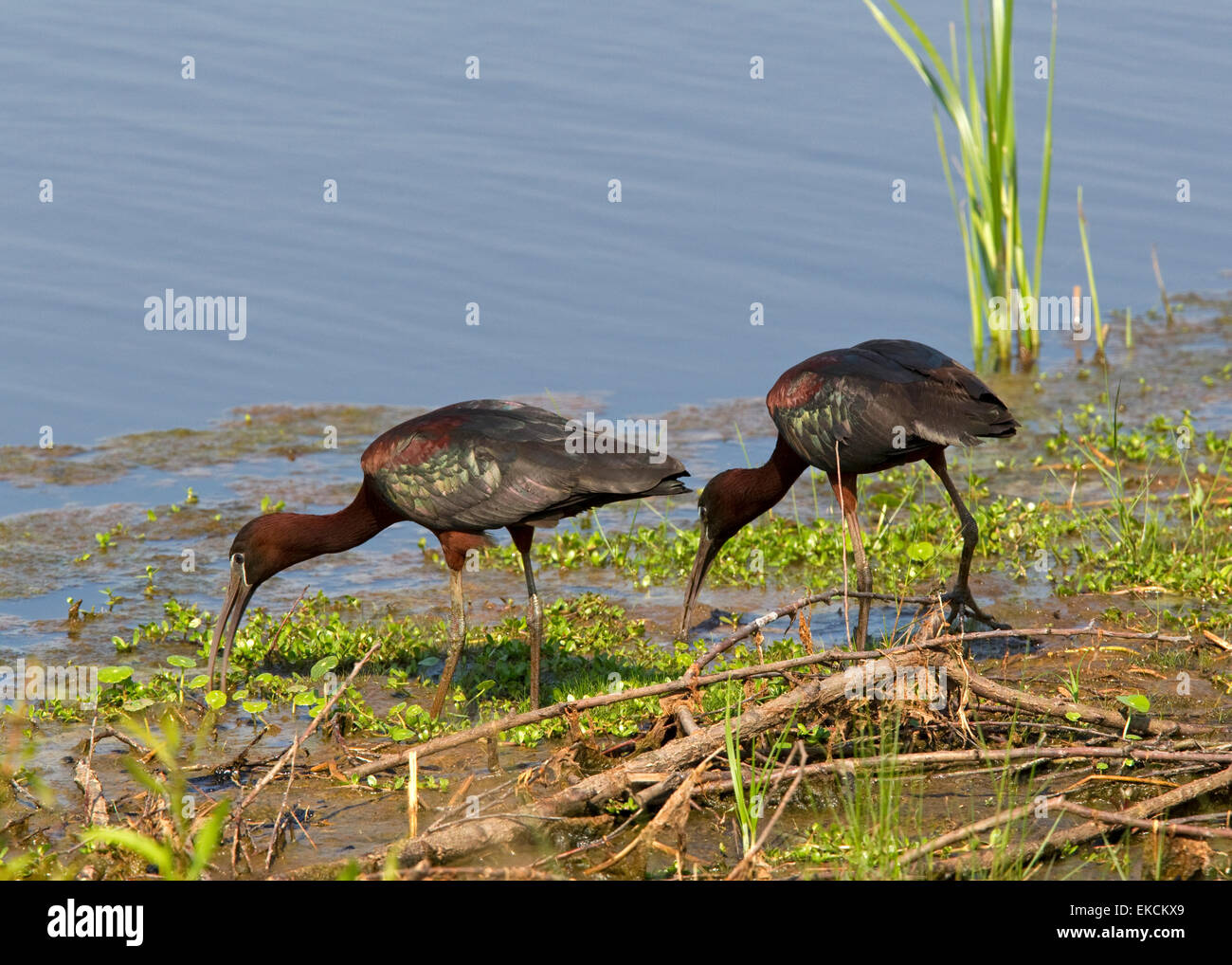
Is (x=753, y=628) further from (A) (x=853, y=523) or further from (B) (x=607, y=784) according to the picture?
(A) (x=853, y=523)

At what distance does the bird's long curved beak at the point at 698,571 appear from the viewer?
6.77m

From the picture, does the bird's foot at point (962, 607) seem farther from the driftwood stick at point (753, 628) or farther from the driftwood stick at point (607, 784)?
the driftwood stick at point (607, 784)

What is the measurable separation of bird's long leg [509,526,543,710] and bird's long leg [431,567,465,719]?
0.83 feet

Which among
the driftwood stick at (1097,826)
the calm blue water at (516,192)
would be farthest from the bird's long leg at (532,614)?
the calm blue water at (516,192)

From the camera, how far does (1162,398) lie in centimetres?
984

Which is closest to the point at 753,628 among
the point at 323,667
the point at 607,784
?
the point at 607,784

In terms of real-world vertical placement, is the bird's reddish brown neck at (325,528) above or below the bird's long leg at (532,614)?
above

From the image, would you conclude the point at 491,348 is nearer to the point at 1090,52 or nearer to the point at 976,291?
the point at 976,291

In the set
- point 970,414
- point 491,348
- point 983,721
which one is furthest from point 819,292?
point 983,721

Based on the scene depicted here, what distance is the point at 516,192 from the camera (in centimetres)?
1208

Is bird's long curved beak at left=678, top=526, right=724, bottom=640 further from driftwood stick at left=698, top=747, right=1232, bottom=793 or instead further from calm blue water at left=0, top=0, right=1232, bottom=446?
calm blue water at left=0, top=0, right=1232, bottom=446

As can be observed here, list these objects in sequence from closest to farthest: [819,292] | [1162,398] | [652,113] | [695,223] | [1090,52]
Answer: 1. [1162,398]
2. [819,292]
3. [695,223]
4. [652,113]
5. [1090,52]

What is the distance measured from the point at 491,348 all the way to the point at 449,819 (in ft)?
19.7
